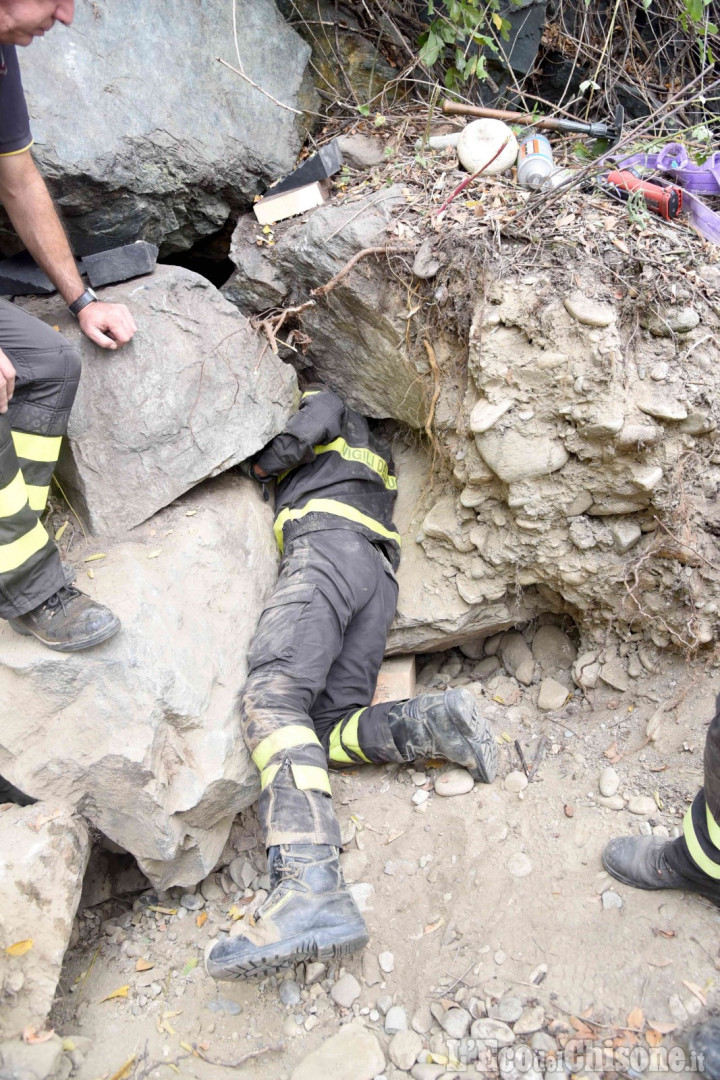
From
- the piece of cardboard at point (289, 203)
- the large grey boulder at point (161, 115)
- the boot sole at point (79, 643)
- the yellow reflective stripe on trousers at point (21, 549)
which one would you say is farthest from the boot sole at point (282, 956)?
the piece of cardboard at point (289, 203)

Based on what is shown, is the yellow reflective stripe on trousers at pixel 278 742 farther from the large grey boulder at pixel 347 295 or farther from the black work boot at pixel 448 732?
the large grey boulder at pixel 347 295

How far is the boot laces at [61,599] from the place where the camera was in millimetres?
2166

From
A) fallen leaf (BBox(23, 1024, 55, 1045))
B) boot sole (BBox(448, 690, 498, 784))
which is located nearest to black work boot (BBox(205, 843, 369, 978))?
fallen leaf (BBox(23, 1024, 55, 1045))

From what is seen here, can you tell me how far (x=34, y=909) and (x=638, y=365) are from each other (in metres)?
2.47

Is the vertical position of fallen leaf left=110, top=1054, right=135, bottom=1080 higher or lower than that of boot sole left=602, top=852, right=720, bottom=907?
higher

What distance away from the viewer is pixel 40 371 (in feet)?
7.16

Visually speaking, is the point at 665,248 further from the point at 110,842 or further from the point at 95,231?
the point at 110,842

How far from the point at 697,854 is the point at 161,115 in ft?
10.2

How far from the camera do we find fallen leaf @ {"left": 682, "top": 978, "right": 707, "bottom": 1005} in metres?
1.84

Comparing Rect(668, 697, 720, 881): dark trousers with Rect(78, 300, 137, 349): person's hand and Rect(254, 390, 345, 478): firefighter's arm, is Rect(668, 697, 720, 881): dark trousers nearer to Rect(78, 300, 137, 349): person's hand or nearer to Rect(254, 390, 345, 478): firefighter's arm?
Rect(254, 390, 345, 478): firefighter's arm

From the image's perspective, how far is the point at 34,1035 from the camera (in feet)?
6.07

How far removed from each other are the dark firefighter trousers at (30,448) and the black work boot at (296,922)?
1.06m

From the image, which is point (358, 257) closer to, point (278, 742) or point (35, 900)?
point (278, 742)

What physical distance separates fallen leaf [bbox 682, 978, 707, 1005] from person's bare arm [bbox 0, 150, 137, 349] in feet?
8.34
